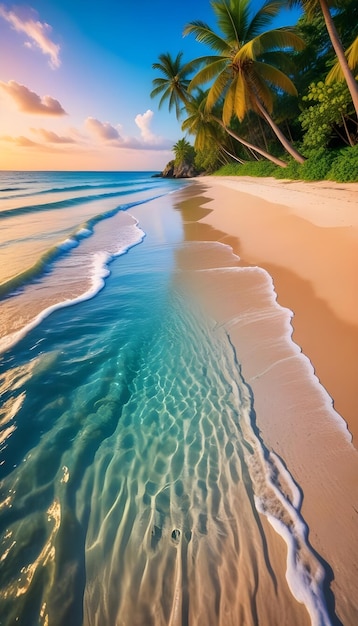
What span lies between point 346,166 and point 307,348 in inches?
516

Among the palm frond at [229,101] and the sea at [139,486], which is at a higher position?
the palm frond at [229,101]

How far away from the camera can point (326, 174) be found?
13961 mm

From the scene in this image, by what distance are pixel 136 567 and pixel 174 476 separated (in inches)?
21.3

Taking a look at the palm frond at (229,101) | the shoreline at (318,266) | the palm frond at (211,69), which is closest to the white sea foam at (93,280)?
the shoreline at (318,266)

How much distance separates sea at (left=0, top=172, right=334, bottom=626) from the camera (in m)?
1.41

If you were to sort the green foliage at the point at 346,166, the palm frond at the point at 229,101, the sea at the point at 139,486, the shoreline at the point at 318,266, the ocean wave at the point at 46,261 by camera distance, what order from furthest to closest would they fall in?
the palm frond at the point at 229,101, the green foliage at the point at 346,166, the ocean wave at the point at 46,261, the shoreline at the point at 318,266, the sea at the point at 139,486

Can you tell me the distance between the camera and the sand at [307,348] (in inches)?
64.2

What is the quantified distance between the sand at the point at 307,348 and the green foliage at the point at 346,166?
20.4 feet

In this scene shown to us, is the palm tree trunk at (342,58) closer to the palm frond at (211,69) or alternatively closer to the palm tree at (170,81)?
the palm frond at (211,69)

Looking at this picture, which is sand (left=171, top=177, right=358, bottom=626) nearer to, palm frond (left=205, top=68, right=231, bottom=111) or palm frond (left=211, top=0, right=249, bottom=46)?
palm frond (left=205, top=68, right=231, bottom=111)

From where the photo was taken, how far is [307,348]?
2.98 meters

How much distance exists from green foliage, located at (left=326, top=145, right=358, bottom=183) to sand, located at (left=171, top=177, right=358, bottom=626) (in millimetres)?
6227

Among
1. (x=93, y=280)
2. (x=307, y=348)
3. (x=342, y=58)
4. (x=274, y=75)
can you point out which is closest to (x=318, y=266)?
(x=307, y=348)

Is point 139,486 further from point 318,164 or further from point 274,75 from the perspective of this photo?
point 274,75
